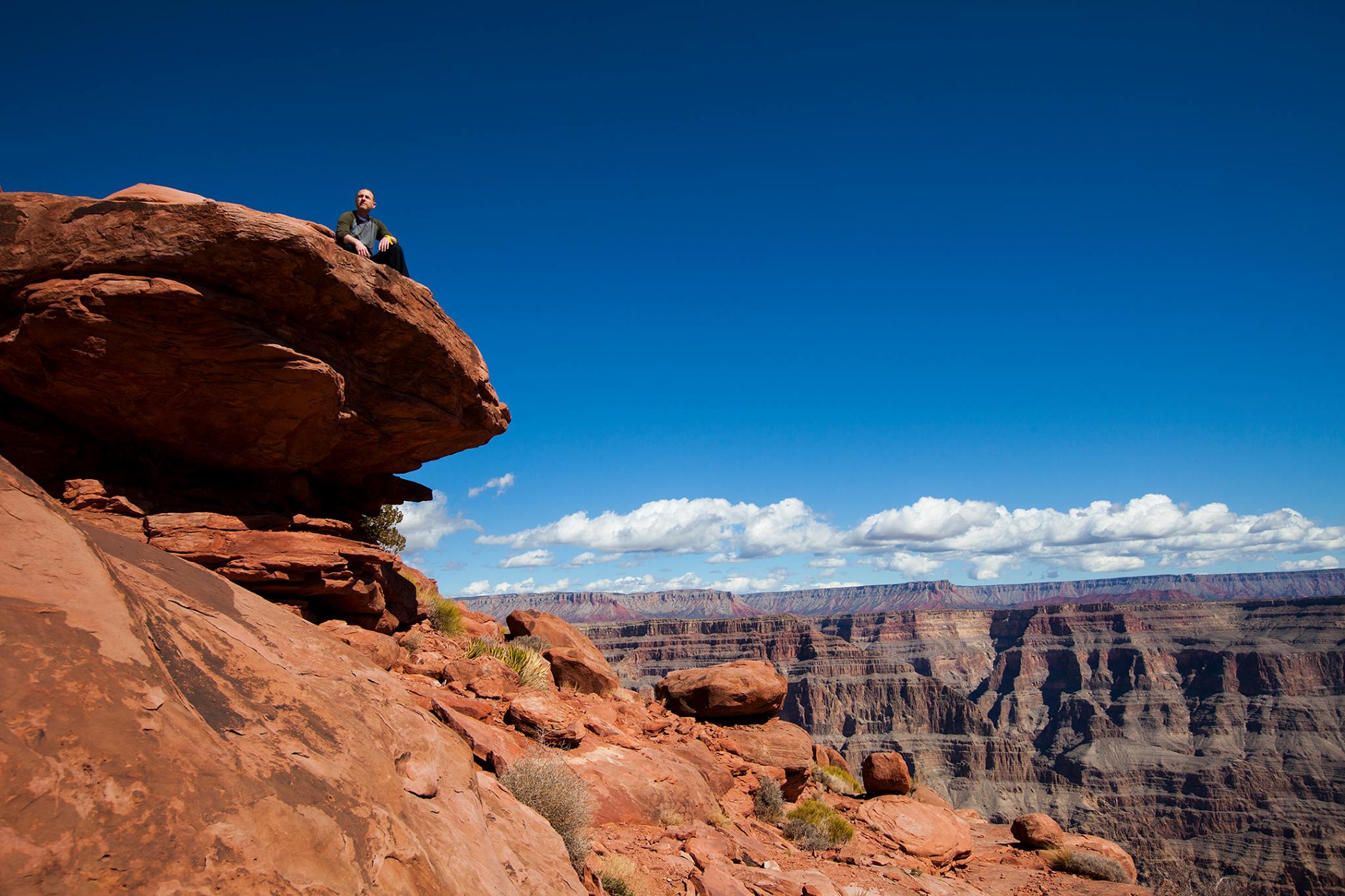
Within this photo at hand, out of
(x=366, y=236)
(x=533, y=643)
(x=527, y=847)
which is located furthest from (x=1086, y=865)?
(x=366, y=236)

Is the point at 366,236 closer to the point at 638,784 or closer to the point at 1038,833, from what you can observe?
the point at 638,784

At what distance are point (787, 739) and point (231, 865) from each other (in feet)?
52.5

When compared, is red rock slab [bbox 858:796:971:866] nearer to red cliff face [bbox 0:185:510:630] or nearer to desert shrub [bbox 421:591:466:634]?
desert shrub [bbox 421:591:466:634]

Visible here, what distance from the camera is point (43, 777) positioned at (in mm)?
2936

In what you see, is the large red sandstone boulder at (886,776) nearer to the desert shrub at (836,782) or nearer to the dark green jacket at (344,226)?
the desert shrub at (836,782)

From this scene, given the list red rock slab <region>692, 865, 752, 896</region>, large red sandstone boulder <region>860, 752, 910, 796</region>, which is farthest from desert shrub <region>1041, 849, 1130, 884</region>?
red rock slab <region>692, 865, 752, 896</region>

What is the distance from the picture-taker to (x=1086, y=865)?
14703 mm

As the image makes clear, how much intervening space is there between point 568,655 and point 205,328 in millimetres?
10222

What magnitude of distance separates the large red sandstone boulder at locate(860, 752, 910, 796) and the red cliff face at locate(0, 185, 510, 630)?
1183cm

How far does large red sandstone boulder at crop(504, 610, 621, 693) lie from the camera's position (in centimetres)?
1598

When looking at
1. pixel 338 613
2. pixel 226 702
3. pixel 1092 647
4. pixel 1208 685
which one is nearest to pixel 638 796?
pixel 338 613

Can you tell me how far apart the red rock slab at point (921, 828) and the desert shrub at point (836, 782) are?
168 cm

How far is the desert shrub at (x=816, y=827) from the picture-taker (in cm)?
1310

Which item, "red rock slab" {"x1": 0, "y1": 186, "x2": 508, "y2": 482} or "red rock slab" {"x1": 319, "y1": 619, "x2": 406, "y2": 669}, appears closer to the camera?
"red rock slab" {"x1": 0, "y1": 186, "x2": 508, "y2": 482}
